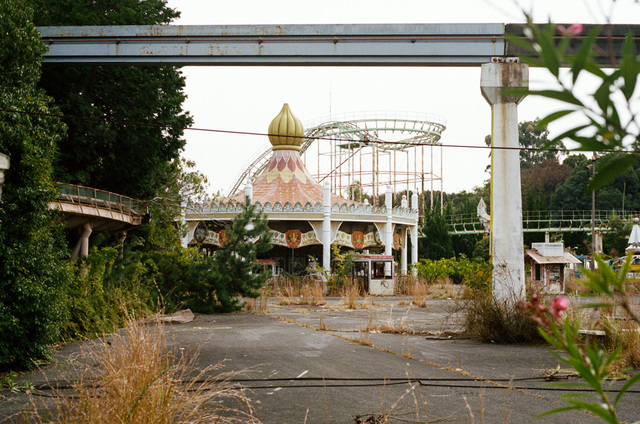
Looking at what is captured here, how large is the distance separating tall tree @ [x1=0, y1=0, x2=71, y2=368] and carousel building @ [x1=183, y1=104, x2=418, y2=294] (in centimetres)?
1865

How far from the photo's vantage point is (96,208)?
16.1 metres

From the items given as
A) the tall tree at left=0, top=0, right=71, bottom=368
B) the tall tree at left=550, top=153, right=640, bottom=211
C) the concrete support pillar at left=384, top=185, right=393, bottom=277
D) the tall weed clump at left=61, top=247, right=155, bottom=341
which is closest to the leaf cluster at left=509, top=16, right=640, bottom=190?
the tall tree at left=0, top=0, right=71, bottom=368

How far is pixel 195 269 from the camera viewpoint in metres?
18.0

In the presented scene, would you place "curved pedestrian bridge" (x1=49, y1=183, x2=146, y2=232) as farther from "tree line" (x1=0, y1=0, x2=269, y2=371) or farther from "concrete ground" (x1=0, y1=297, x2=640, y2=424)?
"concrete ground" (x1=0, y1=297, x2=640, y2=424)

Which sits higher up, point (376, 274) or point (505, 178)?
point (505, 178)

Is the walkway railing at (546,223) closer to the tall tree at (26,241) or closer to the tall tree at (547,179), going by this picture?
the tall tree at (547,179)

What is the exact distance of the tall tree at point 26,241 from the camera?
8.69m

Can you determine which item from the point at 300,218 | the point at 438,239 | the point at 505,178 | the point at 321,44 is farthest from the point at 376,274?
the point at 321,44

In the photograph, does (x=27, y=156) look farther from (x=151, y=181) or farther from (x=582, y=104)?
(x=151, y=181)

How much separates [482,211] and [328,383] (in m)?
40.4

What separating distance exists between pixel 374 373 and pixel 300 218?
21642 mm

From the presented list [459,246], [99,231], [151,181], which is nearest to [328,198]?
[151,181]

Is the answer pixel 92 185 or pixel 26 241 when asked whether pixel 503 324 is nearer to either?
pixel 26 241

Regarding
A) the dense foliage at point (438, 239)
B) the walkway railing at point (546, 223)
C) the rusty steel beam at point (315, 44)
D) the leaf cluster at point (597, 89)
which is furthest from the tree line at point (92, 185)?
the walkway railing at point (546, 223)
